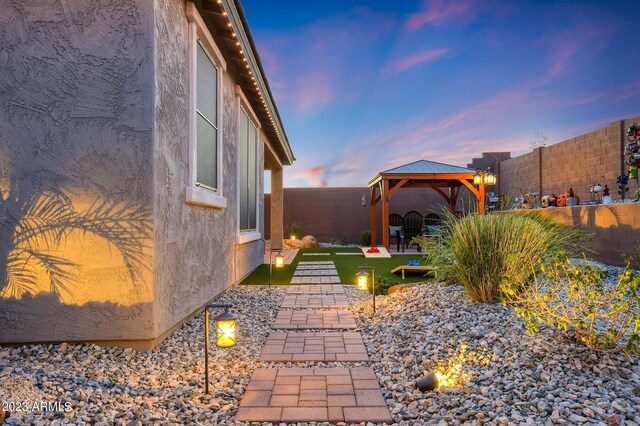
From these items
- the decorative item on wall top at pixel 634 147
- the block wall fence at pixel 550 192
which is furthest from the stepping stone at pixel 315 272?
the decorative item on wall top at pixel 634 147

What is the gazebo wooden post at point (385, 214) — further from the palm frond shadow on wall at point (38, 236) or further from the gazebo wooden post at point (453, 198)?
the palm frond shadow on wall at point (38, 236)

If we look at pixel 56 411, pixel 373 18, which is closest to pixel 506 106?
pixel 373 18

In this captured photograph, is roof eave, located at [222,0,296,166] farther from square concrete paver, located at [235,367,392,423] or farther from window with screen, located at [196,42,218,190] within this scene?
square concrete paver, located at [235,367,392,423]

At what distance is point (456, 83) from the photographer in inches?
431

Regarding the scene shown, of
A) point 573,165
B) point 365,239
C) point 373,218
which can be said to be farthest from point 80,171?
point 365,239

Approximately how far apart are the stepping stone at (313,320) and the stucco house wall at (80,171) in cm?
126

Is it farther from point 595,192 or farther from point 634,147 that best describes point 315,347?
point 595,192

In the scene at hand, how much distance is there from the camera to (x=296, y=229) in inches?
531

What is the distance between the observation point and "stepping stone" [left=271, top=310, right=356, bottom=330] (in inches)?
141

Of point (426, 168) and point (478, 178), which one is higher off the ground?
point (426, 168)

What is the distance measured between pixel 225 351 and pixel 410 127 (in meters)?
11.5

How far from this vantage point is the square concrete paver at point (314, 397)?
1938mm

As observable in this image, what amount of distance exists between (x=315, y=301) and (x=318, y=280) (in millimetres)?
1438

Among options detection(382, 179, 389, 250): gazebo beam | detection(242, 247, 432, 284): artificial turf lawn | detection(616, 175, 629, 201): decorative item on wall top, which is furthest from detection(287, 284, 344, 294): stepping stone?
detection(616, 175, 629, 201): decorative item on wall top
